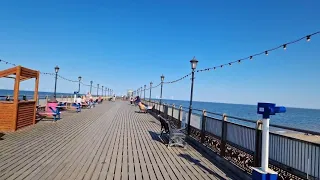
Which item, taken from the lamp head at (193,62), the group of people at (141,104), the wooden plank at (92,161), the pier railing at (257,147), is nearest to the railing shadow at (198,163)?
the pier railing at (257,147)

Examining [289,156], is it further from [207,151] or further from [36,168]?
[36,168]

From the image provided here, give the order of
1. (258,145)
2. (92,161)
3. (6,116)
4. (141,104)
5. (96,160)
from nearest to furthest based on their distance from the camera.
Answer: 1. (258,145)
2. (92,161)
3. (96,160)
4. (6,116)
5. (141,104)

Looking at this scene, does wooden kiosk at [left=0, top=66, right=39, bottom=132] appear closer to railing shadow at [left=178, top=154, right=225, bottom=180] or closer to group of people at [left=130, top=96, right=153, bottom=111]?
railing shadow at [left=178, top=154, right=225, bottom=180]

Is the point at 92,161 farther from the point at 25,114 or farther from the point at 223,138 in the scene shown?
the point at 25,114

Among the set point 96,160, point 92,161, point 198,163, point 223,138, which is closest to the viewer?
point 92,161

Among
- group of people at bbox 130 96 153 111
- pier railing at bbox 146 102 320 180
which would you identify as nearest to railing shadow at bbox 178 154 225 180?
pier railing at bbox 146 102 320 180

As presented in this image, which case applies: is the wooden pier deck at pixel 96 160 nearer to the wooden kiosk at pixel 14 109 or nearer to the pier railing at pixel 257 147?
the pier railing at pixel 257 147

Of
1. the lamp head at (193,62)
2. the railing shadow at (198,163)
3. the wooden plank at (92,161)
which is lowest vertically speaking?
the railing shadow at (198,163)

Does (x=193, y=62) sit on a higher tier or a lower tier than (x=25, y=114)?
higher

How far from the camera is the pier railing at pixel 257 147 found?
172 inches

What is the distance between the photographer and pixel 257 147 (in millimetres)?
5723

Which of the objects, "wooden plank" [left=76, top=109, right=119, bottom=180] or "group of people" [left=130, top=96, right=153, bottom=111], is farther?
"group of people" [left=130, top=96, right=153, bottom=111]

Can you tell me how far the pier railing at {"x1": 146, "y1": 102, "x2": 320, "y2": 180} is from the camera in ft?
14.4

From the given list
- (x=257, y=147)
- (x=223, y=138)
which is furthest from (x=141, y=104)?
(x=257, y=147)
